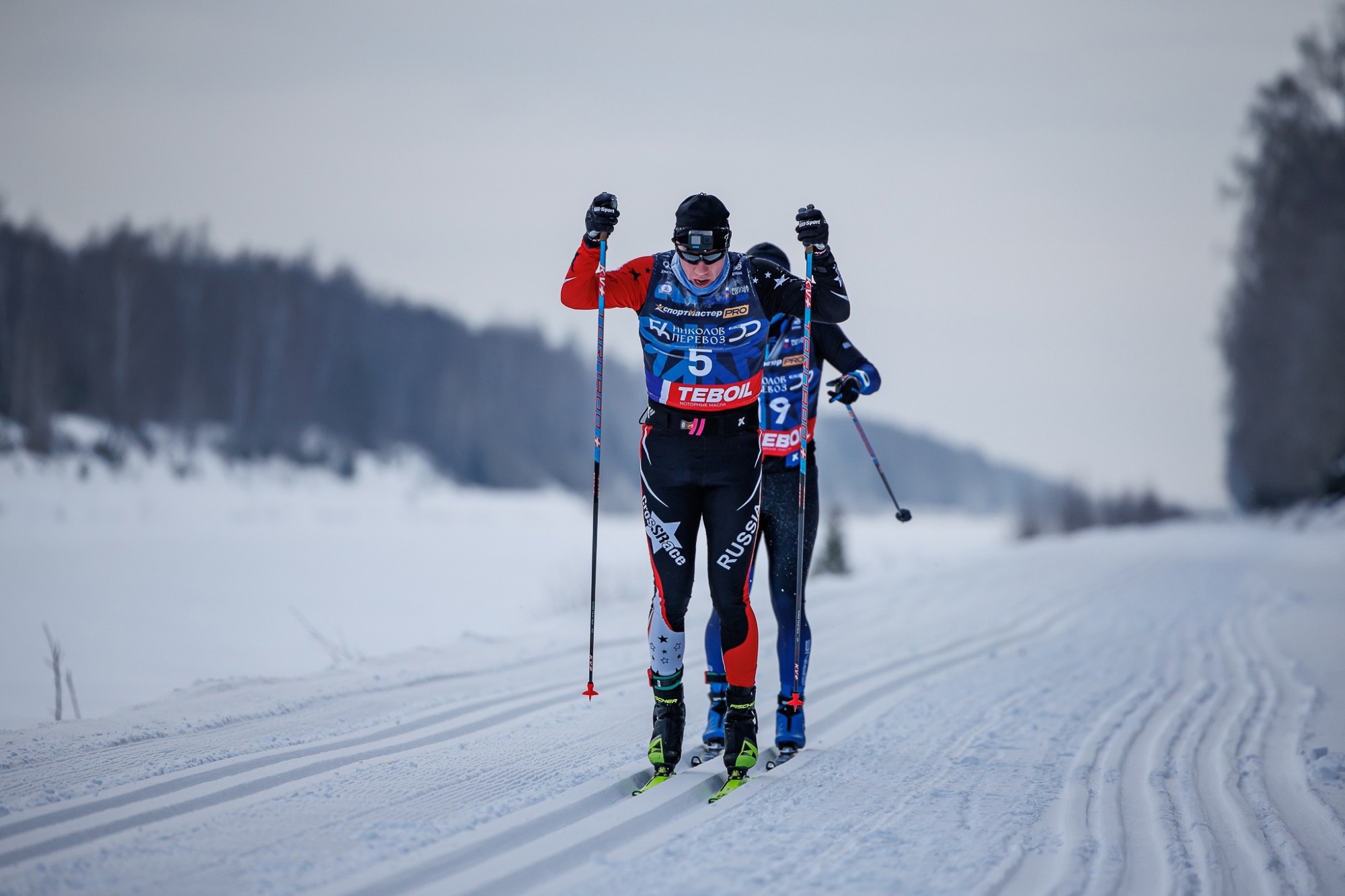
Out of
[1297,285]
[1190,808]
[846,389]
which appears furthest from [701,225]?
[1297,285]

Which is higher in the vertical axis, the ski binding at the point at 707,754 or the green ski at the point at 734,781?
the green ski at the point at 734,781

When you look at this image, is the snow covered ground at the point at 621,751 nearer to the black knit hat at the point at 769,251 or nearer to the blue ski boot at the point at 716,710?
the blue ski boot at the point at 716,710

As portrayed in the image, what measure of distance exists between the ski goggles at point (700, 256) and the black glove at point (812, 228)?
16.6 inches

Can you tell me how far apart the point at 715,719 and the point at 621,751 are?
1.50ft

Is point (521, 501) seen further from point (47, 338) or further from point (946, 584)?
point (946, 584)

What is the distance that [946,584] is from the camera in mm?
12727

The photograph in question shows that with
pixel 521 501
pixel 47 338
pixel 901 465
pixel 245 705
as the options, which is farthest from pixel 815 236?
pixel 901 465

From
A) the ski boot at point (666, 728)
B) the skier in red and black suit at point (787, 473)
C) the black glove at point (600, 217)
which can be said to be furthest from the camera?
the skier in red and black suit at point (787, 473)

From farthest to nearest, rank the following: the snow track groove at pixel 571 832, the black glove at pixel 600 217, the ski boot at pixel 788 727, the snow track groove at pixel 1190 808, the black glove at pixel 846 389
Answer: the black glove at pixel 846 389 < the ski boot at pixel 788 727 < the black glove at pixel 600 217 < the snow track groove at pixel 1190 808 < the snow track groove at pixel 571 832

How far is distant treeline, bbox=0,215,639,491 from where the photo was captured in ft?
108

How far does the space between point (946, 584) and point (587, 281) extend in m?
10.2

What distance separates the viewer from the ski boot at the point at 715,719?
396 centimetres

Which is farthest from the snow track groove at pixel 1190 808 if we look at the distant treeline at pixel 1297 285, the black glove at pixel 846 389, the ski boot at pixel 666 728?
the distant treeline at pixel 1297 285

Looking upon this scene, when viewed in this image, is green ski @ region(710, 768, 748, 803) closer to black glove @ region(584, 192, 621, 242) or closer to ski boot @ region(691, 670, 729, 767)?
ski boot @ region(691, 670, 729, 767)
